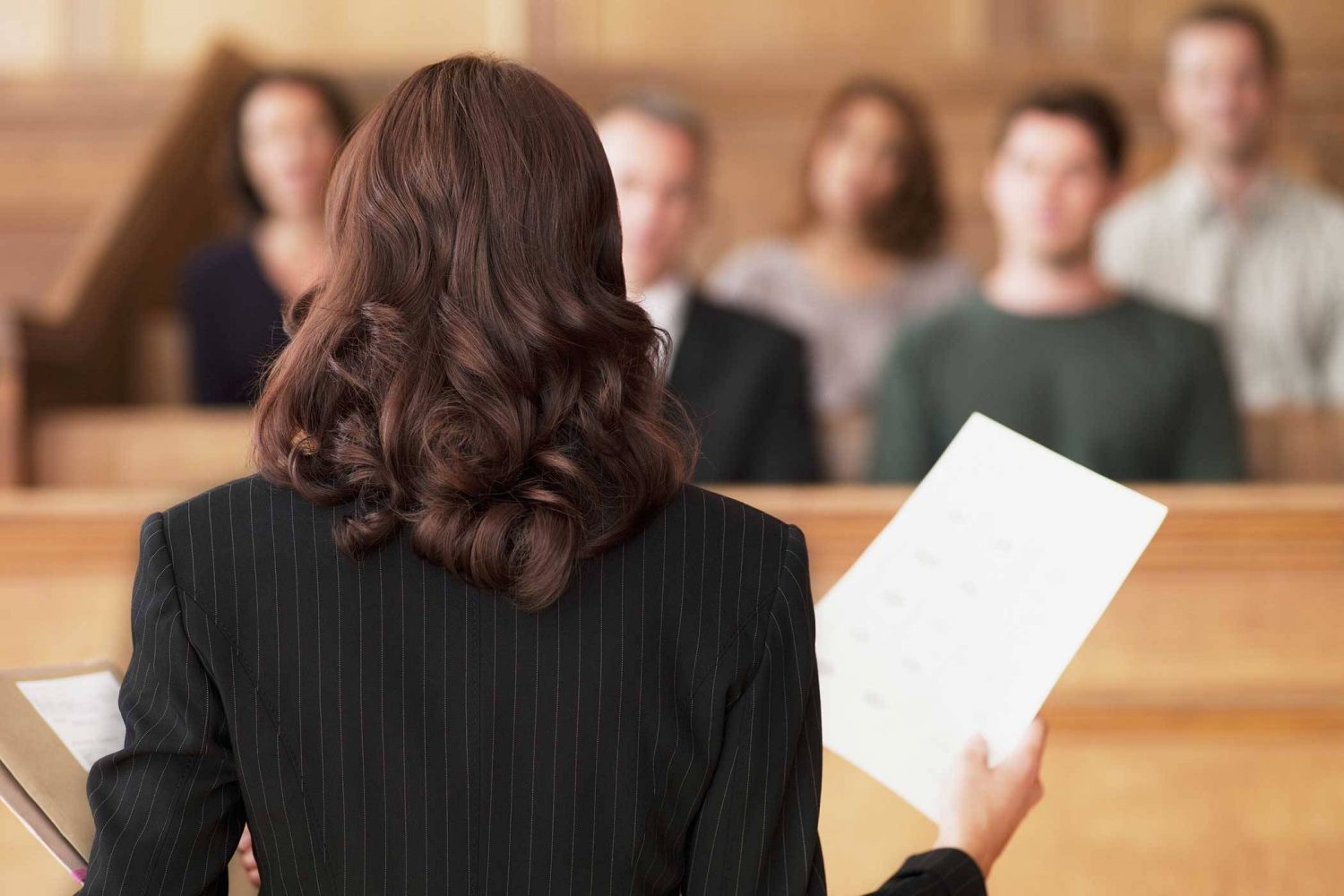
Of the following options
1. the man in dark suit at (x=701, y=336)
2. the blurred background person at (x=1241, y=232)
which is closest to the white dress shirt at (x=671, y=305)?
the man in dark suit at (x=701, y=336)

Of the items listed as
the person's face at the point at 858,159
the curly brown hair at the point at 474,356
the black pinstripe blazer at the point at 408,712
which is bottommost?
the person's face at the point at 858,159

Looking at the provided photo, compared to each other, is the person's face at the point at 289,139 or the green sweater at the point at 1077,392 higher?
the person's face at the point at 289,139

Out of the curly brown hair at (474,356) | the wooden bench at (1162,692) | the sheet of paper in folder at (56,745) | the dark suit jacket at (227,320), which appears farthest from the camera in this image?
the dark suit jacket at (227,320)

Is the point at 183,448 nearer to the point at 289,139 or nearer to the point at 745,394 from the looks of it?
the point at 289,139

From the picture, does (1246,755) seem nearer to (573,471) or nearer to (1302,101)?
(573,471)

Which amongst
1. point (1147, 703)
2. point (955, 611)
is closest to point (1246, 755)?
point (1147, 703)

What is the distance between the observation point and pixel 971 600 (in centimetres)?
124

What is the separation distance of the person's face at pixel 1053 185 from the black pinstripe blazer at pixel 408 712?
6.96ft

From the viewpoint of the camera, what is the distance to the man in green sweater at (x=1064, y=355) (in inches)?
112

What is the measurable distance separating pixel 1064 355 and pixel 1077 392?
0.09m

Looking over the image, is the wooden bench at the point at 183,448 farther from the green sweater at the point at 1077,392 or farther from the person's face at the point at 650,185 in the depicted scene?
the person's face at the point at 650,185

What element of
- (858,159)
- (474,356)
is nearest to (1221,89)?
(858,159)

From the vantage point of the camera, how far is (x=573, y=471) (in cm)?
96

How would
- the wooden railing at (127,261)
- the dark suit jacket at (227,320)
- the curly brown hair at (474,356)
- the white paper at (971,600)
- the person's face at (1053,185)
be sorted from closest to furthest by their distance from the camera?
the curly brown hair at (474,356)
the white paper at (971,600)
the person's face at (1053,185)
the wooden railing at (127,261)
the dark suit jacket at (227,320)
